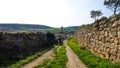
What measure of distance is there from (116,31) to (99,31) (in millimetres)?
4787

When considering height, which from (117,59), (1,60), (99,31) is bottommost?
(1,60)

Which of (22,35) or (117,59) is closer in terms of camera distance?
(117,59)

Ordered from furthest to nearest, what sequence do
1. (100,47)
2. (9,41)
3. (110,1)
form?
1. (110,1)
2. (9,41)
3. (100,47)

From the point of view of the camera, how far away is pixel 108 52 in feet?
54.0

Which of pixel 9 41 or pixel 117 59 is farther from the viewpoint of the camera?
pixel 9 41

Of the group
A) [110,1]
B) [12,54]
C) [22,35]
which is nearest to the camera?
[12,54]

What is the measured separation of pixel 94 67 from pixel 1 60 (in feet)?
41.3

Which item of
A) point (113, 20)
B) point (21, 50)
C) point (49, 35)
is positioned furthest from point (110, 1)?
point (113, 20)

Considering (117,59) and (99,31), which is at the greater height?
(99,31)

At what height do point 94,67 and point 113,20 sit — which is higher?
point 113,20

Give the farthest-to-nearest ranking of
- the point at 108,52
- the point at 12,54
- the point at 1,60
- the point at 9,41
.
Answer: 1. the point at 9,41
2. the point at 12,54
3. the point at 1,60
4. the point at 108,52

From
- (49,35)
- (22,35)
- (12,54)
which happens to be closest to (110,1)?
(49,35)

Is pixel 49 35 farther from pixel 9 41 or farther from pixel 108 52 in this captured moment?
pixel 108 52

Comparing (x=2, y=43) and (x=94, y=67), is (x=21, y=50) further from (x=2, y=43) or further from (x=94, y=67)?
(x=94, y=67)
